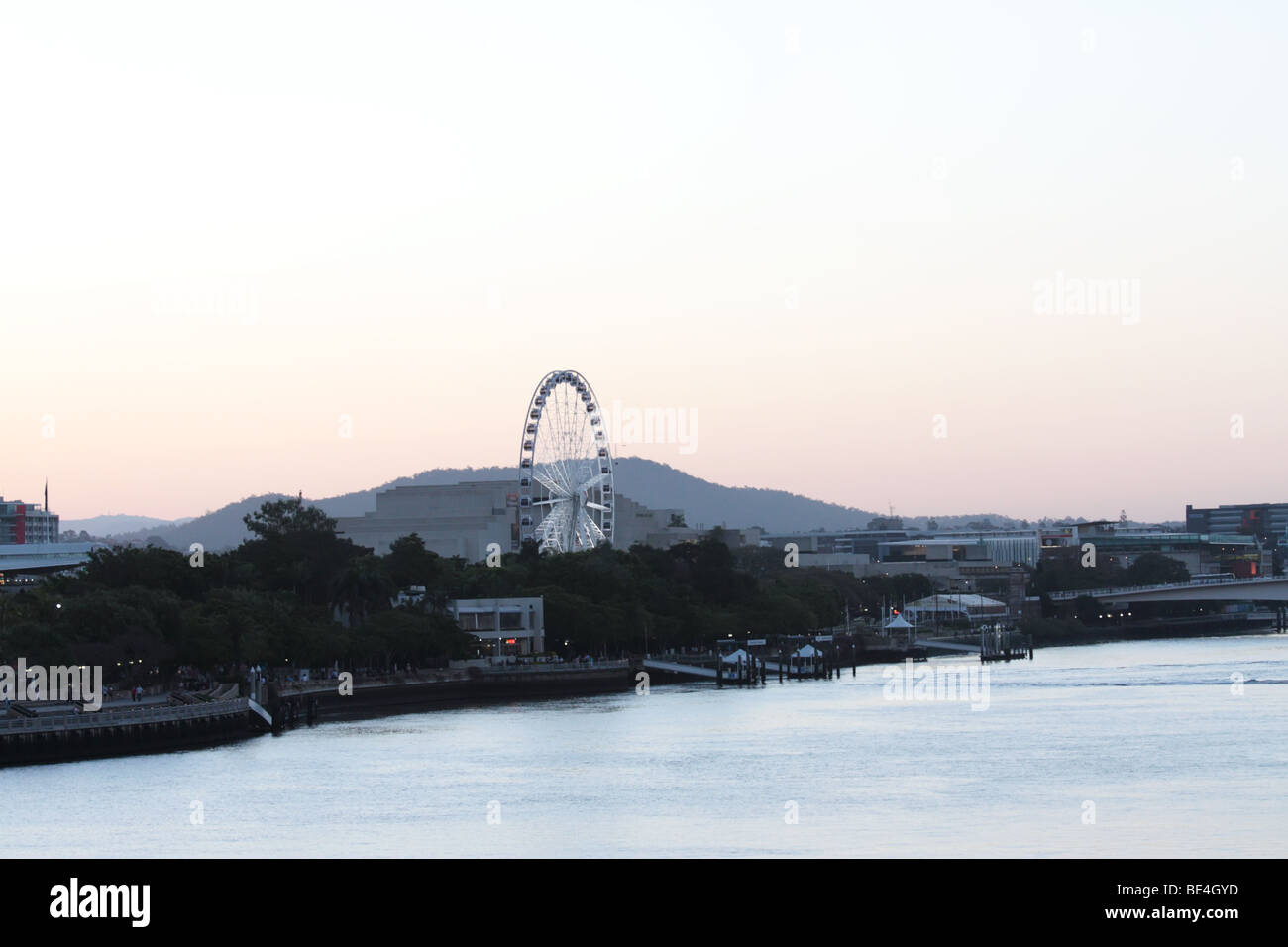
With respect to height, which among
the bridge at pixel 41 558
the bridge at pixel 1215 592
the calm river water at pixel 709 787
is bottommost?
the calm river water at pixel 709 787

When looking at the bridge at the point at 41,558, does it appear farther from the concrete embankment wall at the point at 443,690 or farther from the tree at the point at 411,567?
the concrete embankment wall at the point at 443,690

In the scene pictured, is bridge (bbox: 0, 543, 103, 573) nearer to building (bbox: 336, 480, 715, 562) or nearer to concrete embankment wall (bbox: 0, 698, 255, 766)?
building (bbox: 336, 480, 715, 562)

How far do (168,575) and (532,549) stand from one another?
43.3 meters

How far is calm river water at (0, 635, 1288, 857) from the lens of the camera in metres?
36.9

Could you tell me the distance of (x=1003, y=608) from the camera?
199 meters

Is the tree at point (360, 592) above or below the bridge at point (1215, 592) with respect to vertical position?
above

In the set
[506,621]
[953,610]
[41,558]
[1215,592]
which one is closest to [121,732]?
[506,621]

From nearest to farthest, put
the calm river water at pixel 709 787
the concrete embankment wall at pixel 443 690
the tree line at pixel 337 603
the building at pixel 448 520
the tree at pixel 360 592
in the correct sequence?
the calm river water at pixel 709 787, the tree line at pixel 337 603, the concrete embankment wall at pixel 443 690, the tree at pixel 360 592, the building at pixel 448 520

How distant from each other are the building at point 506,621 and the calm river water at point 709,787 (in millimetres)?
30877

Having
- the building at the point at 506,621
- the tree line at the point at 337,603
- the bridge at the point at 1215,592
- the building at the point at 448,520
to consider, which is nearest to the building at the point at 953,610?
the bridge at the point at 1215,592

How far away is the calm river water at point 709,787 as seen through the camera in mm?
36938
